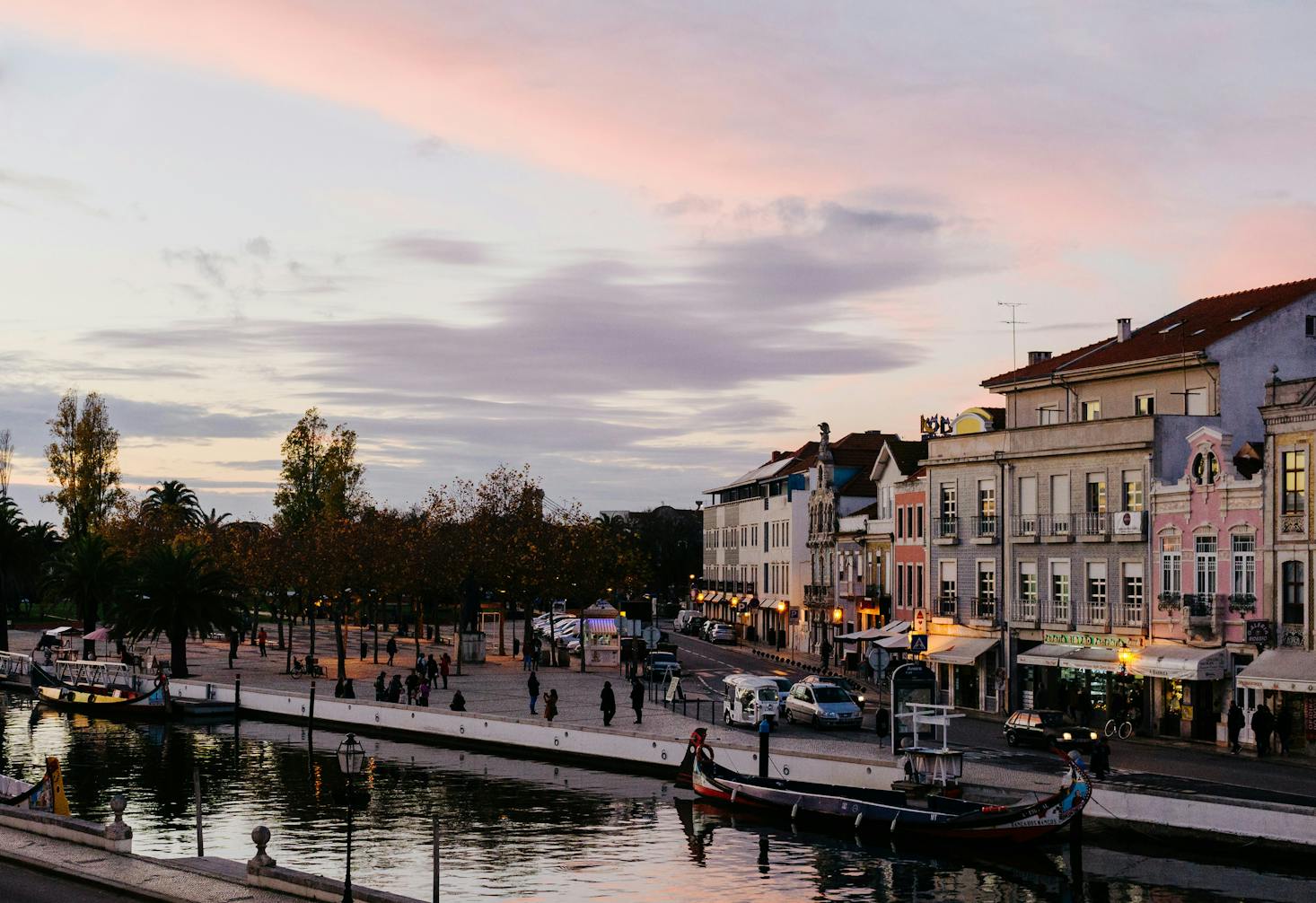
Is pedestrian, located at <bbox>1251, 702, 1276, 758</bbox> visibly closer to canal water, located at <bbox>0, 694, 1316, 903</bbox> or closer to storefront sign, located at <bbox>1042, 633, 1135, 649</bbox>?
storefront sign, located at <bbox>1042, 633, 1135, 649</bbox>

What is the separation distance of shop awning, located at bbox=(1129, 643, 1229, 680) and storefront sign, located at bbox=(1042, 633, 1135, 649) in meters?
2.16

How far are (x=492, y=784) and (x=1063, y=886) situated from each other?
22.0 m

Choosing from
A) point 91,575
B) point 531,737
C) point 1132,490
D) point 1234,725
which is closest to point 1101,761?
point 1234,725

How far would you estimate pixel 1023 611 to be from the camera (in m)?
68.6

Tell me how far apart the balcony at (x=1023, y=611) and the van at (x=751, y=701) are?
12053 millimetres

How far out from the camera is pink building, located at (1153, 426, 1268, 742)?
2222 inches

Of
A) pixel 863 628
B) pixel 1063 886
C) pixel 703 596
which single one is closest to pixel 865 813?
pixel 1063 886

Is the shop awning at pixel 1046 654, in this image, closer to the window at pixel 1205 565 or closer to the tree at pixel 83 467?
the window at pixel 1205 565

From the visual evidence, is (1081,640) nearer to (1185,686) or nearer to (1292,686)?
(1185,686)

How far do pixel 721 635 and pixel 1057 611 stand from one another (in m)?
61.7

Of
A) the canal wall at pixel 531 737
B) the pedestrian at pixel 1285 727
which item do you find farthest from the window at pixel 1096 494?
the canal wall at pixel 531 737

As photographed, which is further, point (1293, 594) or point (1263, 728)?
point (1293, 594)

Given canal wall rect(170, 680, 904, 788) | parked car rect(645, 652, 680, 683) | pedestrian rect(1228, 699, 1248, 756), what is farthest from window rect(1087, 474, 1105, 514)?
parked car rect(645, 652, 680, 683)

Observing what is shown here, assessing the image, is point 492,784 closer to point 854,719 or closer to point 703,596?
point 854,719
